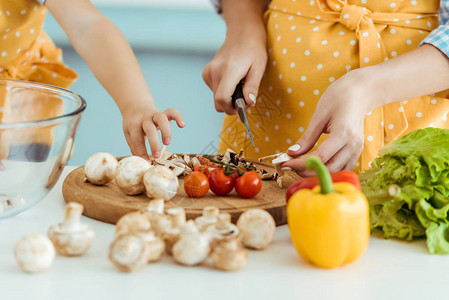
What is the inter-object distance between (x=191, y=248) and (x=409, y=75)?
0.64 meters

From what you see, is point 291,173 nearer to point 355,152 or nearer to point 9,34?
point 355,152

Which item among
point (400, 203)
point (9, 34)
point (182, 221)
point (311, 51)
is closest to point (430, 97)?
point (311, 51)

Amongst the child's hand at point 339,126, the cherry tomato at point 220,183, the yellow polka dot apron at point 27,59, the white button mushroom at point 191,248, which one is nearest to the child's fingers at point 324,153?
the child's hand at point 339,126

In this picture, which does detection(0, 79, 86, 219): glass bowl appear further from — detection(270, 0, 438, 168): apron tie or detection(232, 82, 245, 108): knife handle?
detection(270, 0, 438, 168): apron tie

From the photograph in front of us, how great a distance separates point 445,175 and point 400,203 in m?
0.08

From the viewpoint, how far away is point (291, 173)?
1.11 m

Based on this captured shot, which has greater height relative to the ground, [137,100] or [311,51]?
[311,51]

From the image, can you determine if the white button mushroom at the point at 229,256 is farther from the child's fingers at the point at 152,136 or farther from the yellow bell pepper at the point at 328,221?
the child's fingers at the point at 152,136

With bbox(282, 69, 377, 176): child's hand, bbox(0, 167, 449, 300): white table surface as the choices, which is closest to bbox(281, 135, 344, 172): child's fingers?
bbox(282, 69, 377, 176): child's hand

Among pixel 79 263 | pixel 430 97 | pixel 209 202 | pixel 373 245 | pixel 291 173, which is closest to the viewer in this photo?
pixel 79 263

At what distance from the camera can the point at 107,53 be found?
1.22 metres

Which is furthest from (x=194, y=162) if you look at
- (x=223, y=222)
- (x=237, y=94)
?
(x=223, y=222)

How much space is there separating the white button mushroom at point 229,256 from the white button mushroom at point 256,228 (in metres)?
0.07

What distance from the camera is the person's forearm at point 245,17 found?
1390 millimetres
